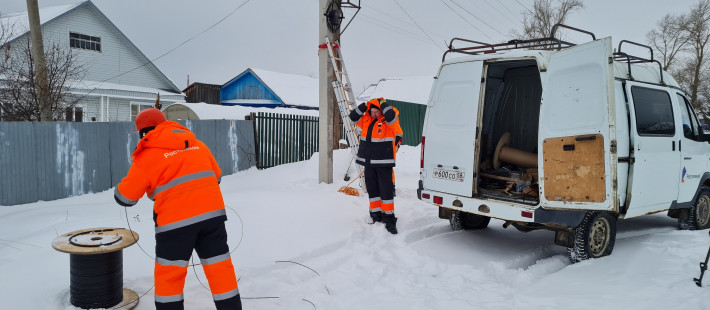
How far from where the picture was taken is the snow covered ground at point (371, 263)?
3836mm

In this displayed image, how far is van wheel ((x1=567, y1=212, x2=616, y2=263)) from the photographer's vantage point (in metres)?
4.81

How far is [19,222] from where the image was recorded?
5.99 m

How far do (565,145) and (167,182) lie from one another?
3.70 meters

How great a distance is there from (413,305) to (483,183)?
8.64 feet

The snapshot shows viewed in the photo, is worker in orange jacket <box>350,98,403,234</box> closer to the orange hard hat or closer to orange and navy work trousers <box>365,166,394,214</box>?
orange and navy work trousers <box>365,166,394,214</box>

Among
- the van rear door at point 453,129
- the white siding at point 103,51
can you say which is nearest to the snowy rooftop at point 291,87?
the white siding at point 103,51

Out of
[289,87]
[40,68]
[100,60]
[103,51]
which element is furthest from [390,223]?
[289,87]

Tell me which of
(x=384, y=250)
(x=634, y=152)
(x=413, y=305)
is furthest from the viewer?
(x=384, y=250)

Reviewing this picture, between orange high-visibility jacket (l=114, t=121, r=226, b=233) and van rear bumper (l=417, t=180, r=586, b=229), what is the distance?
3.13 meters

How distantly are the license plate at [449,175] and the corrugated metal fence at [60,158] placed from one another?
Result: 6.30 m

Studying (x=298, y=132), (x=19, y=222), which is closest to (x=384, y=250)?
(x=19, y=222)

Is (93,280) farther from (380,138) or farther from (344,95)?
(344,95)

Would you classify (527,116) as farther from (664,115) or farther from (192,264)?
(192,264)

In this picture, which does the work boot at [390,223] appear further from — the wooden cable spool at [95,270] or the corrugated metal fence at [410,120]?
the corrugated metal fence at [410,120]
